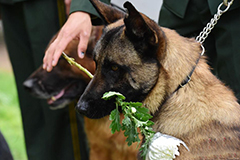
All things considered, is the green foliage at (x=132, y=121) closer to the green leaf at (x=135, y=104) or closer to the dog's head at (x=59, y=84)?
the green leaf at (x=135, y=104)

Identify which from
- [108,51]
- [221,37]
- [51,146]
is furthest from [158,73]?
[51,146]

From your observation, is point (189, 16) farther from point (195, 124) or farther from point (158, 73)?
point (195, 124)

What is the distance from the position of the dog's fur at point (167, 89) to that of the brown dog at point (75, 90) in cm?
121

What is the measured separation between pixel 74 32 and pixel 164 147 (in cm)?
96

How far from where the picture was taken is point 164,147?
189 centimetres

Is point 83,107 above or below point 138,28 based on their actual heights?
below

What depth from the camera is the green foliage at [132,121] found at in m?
1.92

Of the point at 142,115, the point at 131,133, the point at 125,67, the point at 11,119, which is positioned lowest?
Answer: the point at 11,119

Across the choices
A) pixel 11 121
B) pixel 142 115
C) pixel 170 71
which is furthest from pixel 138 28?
pixel 11 121

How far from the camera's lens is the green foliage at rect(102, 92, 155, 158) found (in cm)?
192

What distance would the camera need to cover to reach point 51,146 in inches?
155

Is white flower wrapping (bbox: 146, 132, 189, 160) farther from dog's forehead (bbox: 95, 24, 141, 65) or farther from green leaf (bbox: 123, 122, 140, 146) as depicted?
dog's forehead (bbox: 95, 24, 141, 65)

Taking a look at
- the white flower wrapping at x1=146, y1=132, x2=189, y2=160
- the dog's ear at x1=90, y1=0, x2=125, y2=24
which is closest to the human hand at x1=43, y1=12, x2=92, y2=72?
the dog's ear at x1=90, y1=0, x2=125, y2=24

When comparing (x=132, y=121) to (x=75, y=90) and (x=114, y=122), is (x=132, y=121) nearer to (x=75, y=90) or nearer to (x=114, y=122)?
(x=114, y=122)
